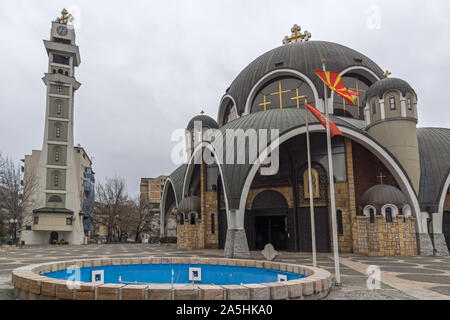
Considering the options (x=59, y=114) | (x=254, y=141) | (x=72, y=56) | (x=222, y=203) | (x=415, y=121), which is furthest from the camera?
(x=72, y=56)

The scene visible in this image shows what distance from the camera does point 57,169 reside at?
44938mm

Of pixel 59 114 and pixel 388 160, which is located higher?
pixel 59 114

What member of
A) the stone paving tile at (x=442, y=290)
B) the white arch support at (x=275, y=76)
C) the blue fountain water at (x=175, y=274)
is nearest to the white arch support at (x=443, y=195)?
the white arch support at (x=275, y=76)

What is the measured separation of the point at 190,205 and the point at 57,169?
24866mm

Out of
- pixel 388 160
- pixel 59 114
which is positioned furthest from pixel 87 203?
pixel 388 160

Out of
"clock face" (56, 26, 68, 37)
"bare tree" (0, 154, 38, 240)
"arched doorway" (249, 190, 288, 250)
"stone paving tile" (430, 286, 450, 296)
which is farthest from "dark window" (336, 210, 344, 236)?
"clock face" (56, 26, 68, 37)

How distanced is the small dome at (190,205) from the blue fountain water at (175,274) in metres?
12.3

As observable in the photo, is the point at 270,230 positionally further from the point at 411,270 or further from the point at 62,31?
the point at 62,31

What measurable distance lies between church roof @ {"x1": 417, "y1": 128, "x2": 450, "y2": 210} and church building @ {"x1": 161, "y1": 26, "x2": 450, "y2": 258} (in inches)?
2.3

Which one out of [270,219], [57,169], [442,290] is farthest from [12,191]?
[442,290]

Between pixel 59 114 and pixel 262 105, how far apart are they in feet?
92.9

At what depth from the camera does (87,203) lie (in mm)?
63750

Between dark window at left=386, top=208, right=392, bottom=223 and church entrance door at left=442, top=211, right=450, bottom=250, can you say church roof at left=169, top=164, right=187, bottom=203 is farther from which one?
church entrance door at left=442, top=211, right=450, bottom=250

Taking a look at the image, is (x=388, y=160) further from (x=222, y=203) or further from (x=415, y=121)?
(x=222, y=203)
